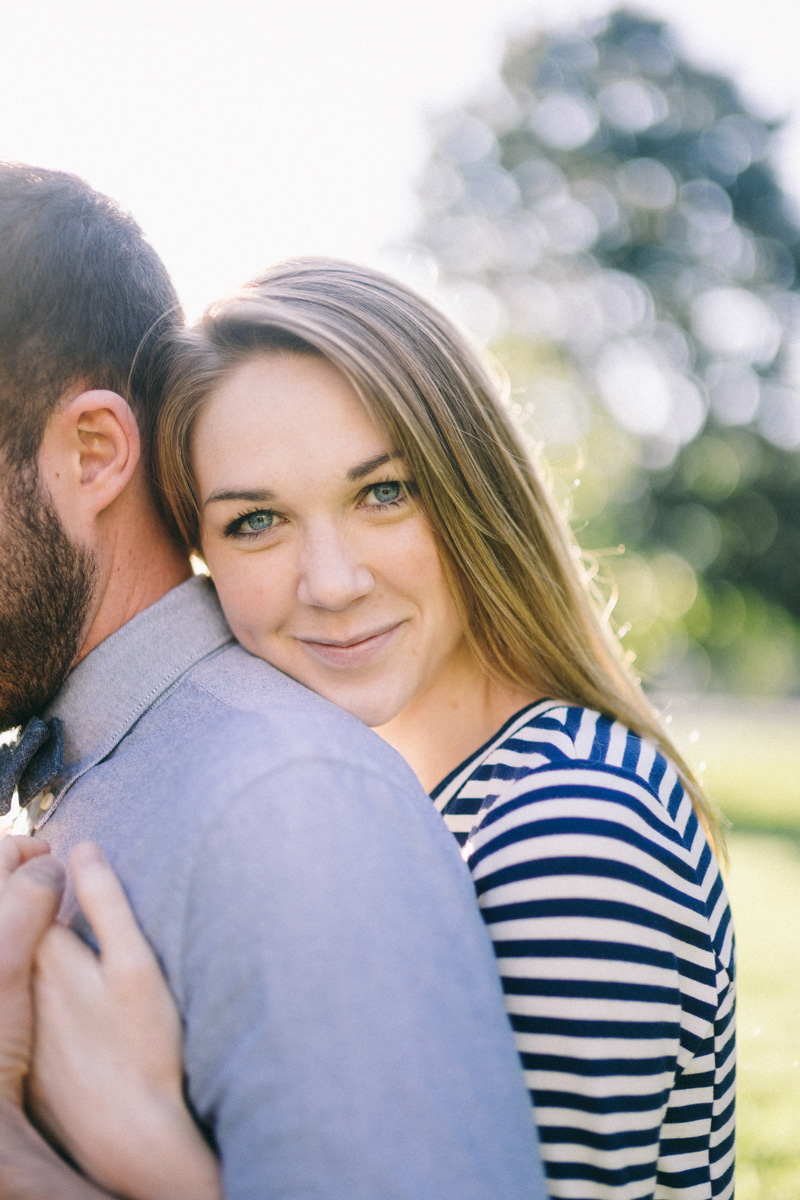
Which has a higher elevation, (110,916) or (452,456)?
(452,456)

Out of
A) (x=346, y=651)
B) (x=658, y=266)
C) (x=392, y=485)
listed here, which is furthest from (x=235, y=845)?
(x=658, y=266)

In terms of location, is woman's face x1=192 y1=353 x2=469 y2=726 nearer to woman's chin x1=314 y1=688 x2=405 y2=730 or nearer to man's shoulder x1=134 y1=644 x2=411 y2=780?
woman's chin x1=314 y1=688 x2=405 y2=730

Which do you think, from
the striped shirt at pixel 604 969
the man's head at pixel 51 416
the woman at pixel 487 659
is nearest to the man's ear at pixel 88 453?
the man's head at pixel 51 416

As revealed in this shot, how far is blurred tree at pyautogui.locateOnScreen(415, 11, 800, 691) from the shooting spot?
35875 mm

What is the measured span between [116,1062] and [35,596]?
0.90 meters

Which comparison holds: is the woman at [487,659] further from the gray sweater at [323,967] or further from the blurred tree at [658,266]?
the blurred tree at [658,266]

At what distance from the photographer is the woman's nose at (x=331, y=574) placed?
2162 mm

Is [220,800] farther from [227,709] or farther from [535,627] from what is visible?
[535,627]

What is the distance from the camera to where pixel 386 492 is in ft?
7.48

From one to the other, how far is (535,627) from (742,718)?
28.8 meters

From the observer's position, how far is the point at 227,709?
1705 mm

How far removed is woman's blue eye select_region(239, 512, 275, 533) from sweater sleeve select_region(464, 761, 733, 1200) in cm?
84

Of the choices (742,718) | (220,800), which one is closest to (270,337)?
(220,800)

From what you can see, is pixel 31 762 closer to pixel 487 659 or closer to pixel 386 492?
pixel 386 492
